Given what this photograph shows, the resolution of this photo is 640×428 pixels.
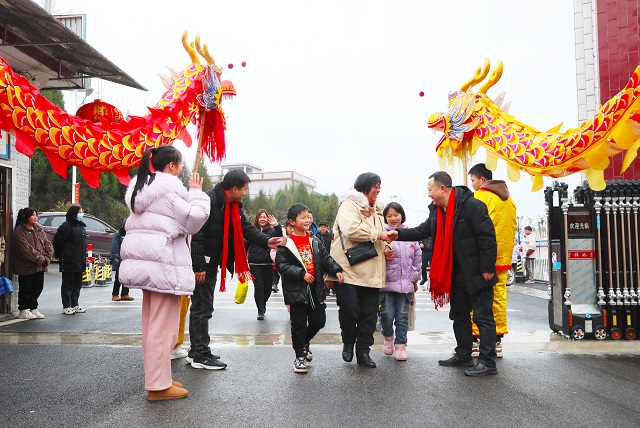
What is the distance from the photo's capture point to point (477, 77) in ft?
23.0

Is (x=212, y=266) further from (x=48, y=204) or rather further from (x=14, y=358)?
(x=48, y=204)

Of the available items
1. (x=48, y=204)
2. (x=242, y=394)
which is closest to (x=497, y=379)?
(x=242, y=394)

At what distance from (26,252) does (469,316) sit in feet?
22.2

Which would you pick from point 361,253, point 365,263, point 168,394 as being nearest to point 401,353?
point 365,263

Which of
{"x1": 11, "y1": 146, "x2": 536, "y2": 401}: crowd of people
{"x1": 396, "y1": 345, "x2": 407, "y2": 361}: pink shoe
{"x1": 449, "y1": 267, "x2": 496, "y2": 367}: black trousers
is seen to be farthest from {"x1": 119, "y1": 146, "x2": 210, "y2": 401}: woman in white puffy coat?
{"x1": 449, "y1": 267, "x2": 496, "y2": 367}: black trousers

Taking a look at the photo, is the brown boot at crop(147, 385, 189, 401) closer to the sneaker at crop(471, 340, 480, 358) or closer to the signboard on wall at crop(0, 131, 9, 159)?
the sneaker at crop(471, 340, 480, 358)

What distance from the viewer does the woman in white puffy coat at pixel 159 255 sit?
4.33m

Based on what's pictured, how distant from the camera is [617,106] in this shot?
5.56 m

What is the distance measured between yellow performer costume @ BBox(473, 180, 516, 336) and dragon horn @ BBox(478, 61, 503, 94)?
141 cm

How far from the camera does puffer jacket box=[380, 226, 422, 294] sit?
6156 millimetres

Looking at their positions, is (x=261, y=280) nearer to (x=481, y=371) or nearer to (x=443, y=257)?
(x=443, y=257)

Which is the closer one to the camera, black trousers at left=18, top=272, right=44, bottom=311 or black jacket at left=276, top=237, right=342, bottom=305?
black jacket at left=276, top=237, right=342, bottom=305

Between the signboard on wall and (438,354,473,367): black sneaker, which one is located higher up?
the signboard on wall

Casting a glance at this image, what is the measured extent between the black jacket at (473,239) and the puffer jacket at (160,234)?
2625 millimetres
